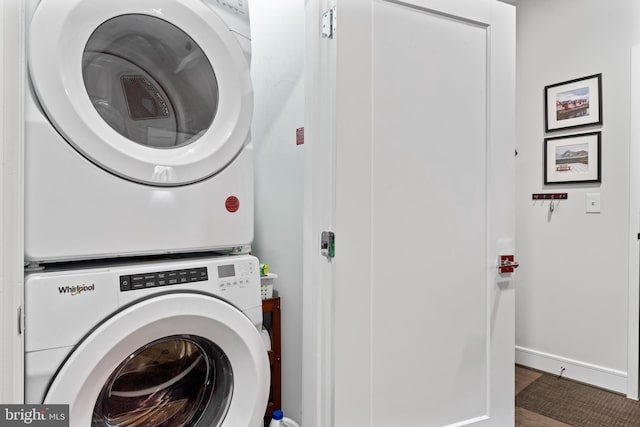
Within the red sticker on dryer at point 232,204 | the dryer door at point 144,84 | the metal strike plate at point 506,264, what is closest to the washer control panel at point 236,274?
the red sticker on dryer at point 232,204

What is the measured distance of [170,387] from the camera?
3.84ft

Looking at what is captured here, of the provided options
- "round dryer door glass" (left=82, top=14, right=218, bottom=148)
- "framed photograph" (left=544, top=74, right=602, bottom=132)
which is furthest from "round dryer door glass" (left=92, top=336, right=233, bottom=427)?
"framed photograph" (left=544, top=74, right=602, bottom=132)

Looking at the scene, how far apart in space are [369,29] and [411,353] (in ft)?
4.03

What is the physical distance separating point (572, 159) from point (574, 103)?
35 cm

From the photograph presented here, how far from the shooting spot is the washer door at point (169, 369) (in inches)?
35.9

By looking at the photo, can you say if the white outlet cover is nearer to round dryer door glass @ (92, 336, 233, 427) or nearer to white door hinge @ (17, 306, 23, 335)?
round dryer door glass @ (92, 336, 233, 427)

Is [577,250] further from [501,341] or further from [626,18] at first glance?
[626,18]

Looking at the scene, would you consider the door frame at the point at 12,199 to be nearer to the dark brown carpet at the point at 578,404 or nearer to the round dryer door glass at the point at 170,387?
the round dryer door glass at the point at 170,387

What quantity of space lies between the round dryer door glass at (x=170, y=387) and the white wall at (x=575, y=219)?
2.26 m

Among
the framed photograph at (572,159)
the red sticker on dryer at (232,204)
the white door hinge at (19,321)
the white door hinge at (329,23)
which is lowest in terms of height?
the white door hinge at (19,321)

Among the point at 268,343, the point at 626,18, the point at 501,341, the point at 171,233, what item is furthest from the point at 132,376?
the point at 626,18

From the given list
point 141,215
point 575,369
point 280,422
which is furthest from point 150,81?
point 575,369

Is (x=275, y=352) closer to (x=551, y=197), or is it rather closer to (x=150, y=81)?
(x=150, y=81)

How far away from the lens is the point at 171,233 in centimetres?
109
